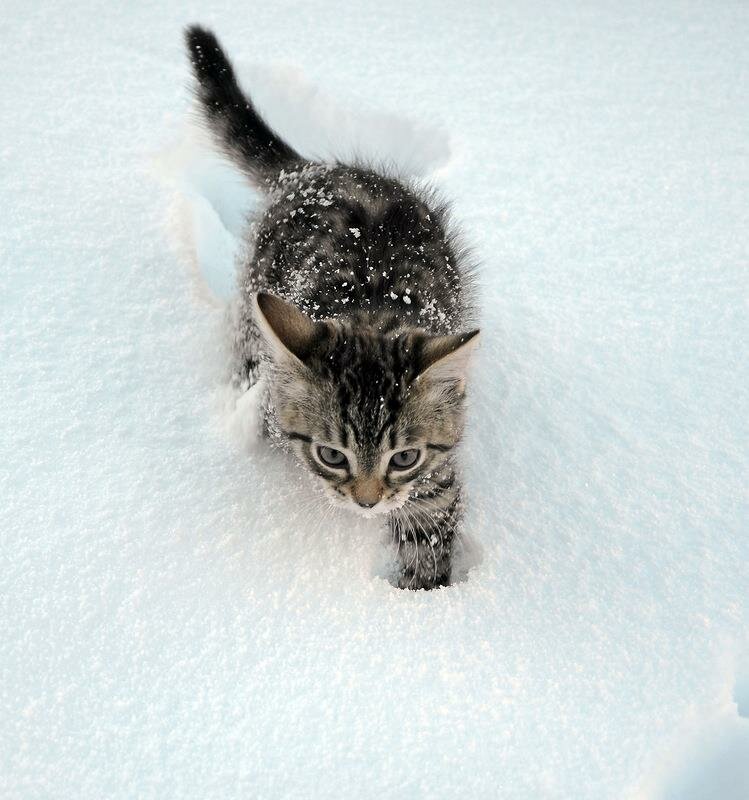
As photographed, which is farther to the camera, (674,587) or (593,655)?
(674,587)

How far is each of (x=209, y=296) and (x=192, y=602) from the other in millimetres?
899

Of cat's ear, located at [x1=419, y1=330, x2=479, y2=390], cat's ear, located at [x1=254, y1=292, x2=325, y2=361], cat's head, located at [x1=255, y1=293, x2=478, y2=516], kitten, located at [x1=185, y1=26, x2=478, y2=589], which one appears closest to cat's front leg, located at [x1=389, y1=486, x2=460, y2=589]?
kitten, located at [x1=185, y1=26, x2=478, y2=589]

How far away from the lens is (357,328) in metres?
1.42

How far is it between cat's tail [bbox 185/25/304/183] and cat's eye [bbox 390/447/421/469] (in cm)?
104

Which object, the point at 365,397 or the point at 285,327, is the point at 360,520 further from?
the point at 285,327

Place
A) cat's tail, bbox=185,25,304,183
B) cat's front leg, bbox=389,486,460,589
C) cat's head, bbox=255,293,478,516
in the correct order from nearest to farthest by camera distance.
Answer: cat's head, bbox=255,293,478,516 < cat's front leg, bbox=389,486,460,589 < cat's tail, bbox=185,25,304,183

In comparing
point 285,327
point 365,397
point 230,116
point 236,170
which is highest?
point 230,116

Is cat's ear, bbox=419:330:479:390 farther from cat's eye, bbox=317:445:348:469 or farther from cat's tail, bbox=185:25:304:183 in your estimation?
cat's tail, bbox=185:25:304:183

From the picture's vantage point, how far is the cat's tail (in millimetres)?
2051

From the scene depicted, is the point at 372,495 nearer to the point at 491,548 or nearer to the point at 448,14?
the point at 491,548

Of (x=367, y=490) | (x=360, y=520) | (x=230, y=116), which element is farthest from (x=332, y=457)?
(x=230, y=116)

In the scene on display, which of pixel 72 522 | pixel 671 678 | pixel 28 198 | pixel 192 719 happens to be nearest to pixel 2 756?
pixel 192 719

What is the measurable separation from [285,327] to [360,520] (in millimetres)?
492

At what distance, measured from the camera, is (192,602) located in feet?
4.39
